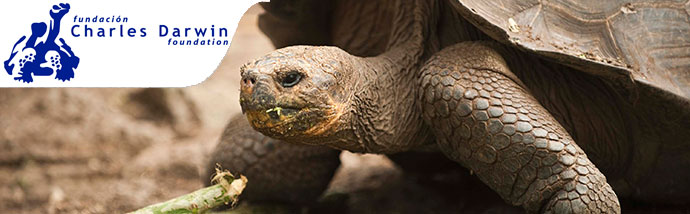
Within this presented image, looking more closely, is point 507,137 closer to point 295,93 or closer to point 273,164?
point 295,93

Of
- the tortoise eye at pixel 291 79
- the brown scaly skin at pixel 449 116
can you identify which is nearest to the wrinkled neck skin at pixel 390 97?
the brown scaly skin at pixel 449 116

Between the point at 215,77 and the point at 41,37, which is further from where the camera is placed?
the point at 215,77

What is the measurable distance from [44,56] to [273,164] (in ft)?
3.37

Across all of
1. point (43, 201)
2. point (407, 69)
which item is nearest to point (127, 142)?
point (43, 201)

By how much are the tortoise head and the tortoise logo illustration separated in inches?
34.7

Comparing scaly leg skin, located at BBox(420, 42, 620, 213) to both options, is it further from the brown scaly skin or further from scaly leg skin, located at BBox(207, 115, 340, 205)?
scaly leg skin, located at BBox(207, 115, 340, 205)

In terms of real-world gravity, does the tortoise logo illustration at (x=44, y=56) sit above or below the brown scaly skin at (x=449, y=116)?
above

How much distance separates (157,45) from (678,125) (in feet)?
6.39

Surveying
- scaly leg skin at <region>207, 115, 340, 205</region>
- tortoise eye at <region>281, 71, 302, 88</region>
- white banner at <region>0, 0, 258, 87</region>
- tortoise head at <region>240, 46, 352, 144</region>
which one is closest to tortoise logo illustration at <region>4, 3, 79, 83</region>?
white banner at <region>0, 0, 258, 87</region>

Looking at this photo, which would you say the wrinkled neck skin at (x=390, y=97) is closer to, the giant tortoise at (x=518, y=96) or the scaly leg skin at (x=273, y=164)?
the giant tortoise at (x=518, y=96)

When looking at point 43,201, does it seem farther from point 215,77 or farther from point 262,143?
point 215,77

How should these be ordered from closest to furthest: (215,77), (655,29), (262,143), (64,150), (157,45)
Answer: (655,29)
(157,45)
(262,143)
(64,150)
(215,77)

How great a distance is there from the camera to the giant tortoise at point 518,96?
92.0 inches

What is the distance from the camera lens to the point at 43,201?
13.1 ft
